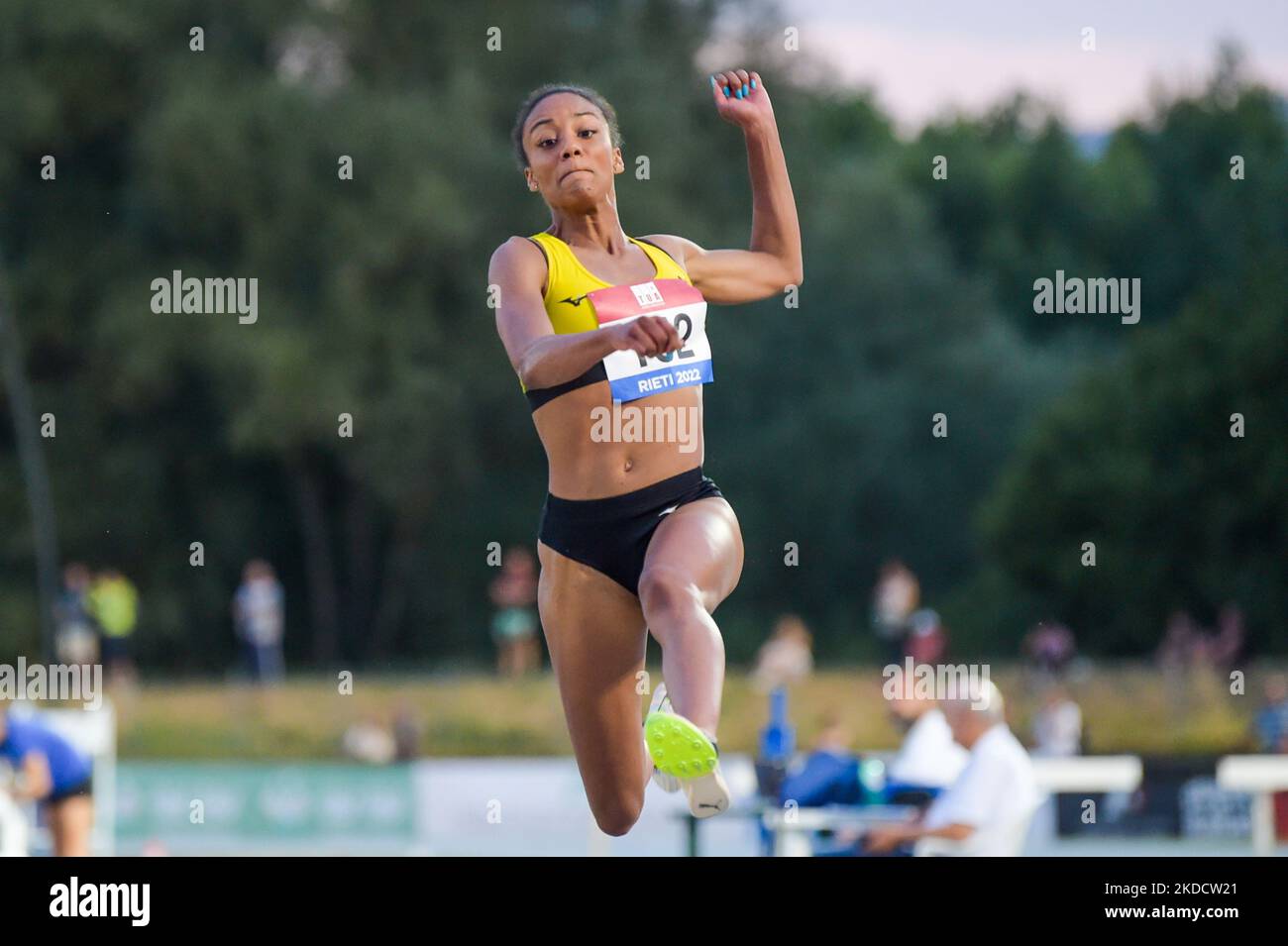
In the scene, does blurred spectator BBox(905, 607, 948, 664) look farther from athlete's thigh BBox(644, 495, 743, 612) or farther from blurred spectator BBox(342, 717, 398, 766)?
athlete's thigh BBox(644, 495, 743, 612)

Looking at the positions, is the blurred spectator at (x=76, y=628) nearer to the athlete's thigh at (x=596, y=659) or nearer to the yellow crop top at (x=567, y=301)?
the athlete's thigh at (x=596, y=659)

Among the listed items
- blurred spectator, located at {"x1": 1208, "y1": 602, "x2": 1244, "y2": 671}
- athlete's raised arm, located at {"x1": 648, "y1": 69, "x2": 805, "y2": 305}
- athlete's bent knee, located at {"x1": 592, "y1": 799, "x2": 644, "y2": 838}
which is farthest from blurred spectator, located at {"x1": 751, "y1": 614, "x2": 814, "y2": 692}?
athlete's raised arm, located at {"x1": 648, "y1": 69, "x2": 805, "y2": 305}

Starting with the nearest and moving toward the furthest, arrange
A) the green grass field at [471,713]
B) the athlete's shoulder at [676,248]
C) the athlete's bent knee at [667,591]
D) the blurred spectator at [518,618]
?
the athlete's bent knee at [667,591] → the athlete's shoulder at [676,248] → the green grass field at [471,713] → the blurred spectator at [518,618]

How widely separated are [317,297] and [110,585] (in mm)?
10029

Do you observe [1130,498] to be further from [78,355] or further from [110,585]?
[78,355]

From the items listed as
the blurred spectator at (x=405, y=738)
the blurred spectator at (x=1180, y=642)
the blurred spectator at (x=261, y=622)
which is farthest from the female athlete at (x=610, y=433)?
the blurred spectator at (x=261, y=622)

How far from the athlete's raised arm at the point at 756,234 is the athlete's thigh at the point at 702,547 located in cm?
73

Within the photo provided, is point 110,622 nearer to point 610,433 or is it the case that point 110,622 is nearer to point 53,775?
→ point 53,775

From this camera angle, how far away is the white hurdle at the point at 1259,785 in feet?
42.4

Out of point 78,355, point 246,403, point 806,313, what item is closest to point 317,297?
point 246,403

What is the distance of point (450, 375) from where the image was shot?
127 feet

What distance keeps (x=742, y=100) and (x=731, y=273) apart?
532 mm
